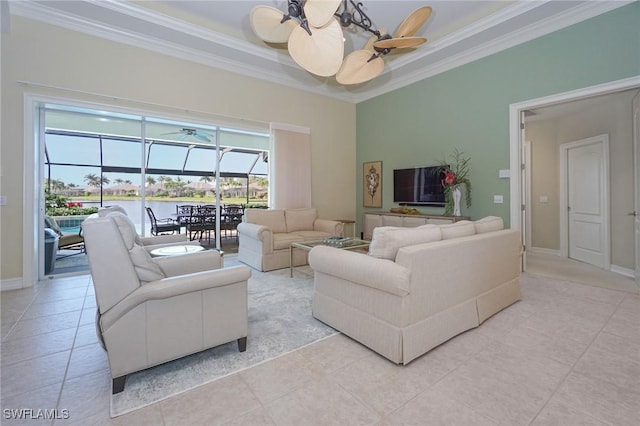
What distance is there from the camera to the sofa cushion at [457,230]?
2.32 m

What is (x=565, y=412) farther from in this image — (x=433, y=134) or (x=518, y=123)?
Answer: (x=433, y=134)

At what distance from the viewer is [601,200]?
4.55 metres

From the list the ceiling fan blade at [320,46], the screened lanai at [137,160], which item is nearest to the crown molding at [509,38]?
the ceiling fan blade at [320,46]

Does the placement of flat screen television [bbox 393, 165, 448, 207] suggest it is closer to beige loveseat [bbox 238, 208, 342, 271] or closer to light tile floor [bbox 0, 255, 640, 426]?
beige loveseat [bbox 238, 208, 342, 271]

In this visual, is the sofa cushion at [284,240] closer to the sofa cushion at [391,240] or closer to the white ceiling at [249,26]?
the sofa cushion at [391,240]

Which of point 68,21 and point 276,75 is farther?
point 276,75

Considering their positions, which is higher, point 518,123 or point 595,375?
point 518,123

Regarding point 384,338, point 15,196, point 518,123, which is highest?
point 518,123

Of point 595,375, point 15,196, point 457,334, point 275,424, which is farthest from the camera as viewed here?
Result: point 15,196

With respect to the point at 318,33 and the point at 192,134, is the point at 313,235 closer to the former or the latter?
the point at 192,134

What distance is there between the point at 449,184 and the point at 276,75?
376 centimetres

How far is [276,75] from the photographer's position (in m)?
5.28

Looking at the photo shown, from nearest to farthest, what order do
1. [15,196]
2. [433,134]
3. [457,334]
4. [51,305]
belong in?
[457,334] < [51,305] < [15,196] < [433,134]

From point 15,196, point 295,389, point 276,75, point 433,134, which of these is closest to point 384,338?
point 295,389
